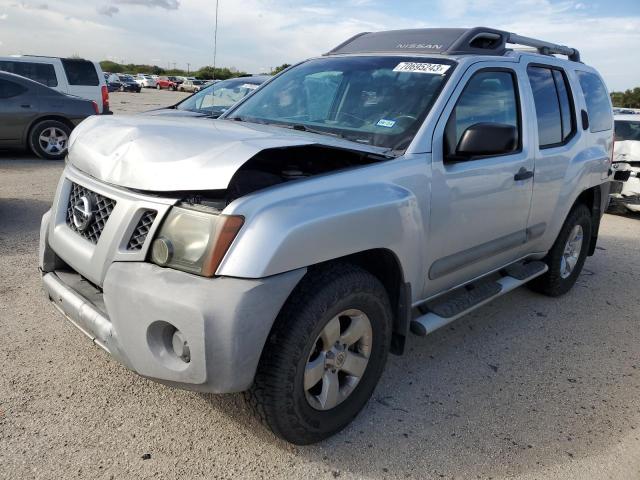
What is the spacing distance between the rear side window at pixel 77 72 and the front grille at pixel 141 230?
11.6 metres

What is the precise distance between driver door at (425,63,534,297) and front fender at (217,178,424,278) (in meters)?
0.29

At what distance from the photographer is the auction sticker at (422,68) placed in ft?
10.4

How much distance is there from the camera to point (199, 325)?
2016 millimetres

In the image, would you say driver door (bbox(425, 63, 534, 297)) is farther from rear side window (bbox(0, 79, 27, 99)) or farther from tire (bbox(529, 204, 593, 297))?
rear side window (bbox(0, 79, 27, 99))

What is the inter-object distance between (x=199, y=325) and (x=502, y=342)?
2.53 metres

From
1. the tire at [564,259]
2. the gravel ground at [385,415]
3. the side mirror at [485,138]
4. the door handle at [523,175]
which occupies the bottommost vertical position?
the gravel ground at [385,415]

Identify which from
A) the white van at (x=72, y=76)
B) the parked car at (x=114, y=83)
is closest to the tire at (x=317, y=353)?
the white van at (x=72, y=76)

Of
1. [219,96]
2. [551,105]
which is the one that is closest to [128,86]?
[219,96]

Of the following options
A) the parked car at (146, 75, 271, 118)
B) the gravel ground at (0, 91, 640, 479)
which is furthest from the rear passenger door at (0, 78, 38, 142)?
the gravel ground at (0, 91, 640, 479)

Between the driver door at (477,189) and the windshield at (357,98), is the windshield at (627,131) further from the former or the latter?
the windshield at (357,98)

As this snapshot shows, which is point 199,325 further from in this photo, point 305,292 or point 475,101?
point 475,101

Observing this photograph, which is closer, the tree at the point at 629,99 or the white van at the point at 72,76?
the white van at the point at 72,76

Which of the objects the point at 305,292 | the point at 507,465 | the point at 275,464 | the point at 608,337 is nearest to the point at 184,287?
the point at 305,292

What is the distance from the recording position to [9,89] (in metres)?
9.33
